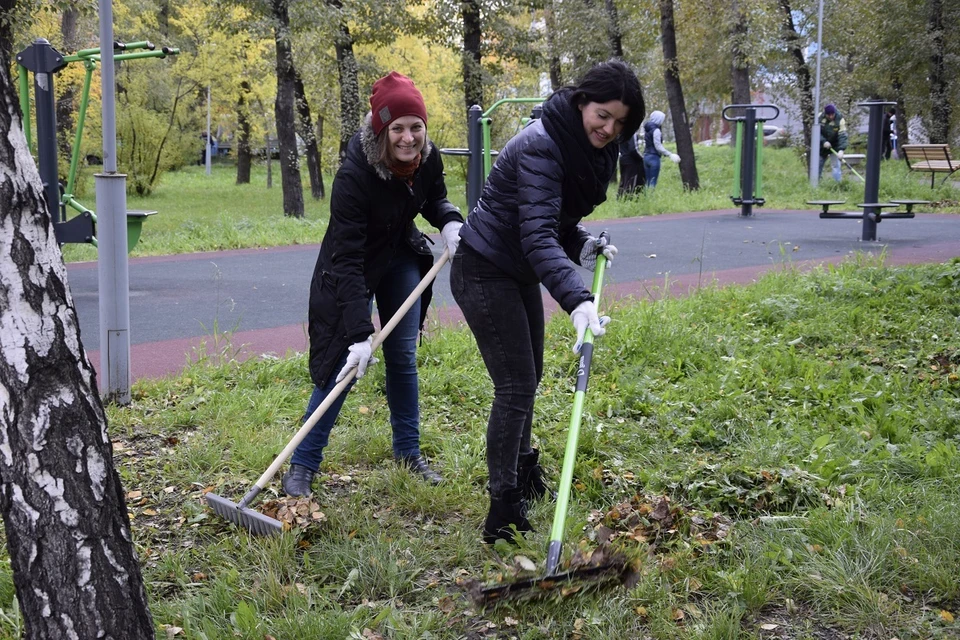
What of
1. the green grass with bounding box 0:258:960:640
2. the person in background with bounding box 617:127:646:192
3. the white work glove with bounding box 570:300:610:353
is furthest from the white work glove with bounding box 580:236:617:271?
the person in background with bounding box 617:127:646:192

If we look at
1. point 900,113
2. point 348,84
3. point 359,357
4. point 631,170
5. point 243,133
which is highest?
point 900,113

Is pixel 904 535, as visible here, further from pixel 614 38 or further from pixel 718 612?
pixel 614 38

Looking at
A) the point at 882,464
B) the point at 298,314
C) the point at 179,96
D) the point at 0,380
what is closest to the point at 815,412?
the point at 882,464

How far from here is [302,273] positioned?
986 cm

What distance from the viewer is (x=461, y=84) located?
2044cm

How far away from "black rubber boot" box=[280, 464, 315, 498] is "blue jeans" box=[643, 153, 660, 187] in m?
14.9

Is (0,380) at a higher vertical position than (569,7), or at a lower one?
lower

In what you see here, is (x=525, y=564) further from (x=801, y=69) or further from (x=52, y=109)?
(x=801, y=69)

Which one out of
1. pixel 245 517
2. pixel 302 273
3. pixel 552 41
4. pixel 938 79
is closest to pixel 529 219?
pixel 245 517

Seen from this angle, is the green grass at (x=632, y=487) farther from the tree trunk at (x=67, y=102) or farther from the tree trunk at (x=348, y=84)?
the tree trunk at (x=67, y=102)

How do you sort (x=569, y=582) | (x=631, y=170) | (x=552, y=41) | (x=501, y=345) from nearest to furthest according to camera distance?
(x=569, y=582)
(x=501, y=345)
(x=631, y=170)
(x=552, y=41)

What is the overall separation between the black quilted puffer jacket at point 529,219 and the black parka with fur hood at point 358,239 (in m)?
0.42

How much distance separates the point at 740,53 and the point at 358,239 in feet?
65.6

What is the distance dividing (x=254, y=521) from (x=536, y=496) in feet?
3.43
